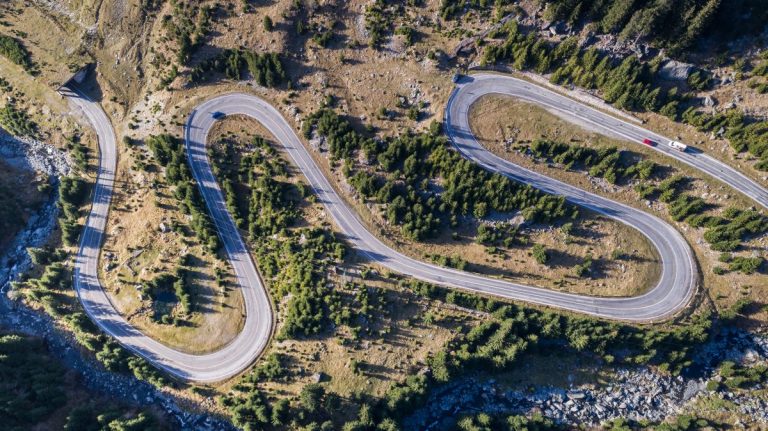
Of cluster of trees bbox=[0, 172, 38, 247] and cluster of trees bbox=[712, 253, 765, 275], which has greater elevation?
cluster of trees bbox=[712, 253, 765, 275]

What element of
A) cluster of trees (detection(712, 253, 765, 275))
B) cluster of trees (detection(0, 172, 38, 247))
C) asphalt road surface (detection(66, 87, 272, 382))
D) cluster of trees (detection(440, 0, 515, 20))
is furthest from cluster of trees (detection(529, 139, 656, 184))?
cluster of trees (detection(0, 172, 38, 247))

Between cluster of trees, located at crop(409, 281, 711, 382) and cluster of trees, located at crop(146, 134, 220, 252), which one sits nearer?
cluster of trees, located at crop(409, 281, 711, 382)

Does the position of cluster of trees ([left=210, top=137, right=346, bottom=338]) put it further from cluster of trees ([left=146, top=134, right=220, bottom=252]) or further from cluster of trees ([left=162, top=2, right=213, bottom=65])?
cluster of trees ([left=162, top=2, right=213, bottom=65])

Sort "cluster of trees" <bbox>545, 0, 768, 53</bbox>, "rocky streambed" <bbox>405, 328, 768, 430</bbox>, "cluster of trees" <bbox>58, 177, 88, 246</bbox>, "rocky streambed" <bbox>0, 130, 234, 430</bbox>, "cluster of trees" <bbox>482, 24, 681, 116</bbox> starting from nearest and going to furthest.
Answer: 1. "cluster of trees" <bbox>545, 0, 768, 53</bbox>
2. "cluster of trees" <bbox>482, 24, 681, 116</bbox>
3. "rocky streambed" <bbox>405, 328, 768, 430</bbox>
4. "rocky streambed" <bbox>0, 130, 234, 430</bbox>
5. "cluster of trees" <bbox>58, 177, 88, 246</bbox>

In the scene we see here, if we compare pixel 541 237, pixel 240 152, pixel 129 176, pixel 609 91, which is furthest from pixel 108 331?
pixel 609 91

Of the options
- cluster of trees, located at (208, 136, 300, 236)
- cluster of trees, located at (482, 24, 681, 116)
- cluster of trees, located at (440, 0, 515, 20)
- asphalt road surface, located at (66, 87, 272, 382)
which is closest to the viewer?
cluster of trees, located at (482, 24, 681, 116)

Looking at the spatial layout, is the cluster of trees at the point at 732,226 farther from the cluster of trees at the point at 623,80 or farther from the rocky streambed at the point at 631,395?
the rocky streambed at the point at 631,395

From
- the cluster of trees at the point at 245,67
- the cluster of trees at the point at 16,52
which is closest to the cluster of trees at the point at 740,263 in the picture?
the cluster of trees at the point at 245,67

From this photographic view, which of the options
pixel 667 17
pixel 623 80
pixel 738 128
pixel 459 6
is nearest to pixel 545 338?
pixel 623 80
